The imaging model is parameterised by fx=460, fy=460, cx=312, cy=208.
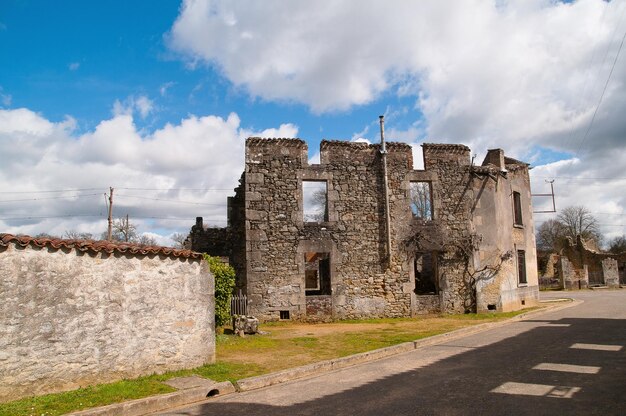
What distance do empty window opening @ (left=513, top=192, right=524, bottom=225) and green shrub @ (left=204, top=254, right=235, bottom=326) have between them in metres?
13.7

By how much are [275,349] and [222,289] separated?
3.09 meters

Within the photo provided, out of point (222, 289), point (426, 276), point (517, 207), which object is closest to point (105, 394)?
point (222, 289)

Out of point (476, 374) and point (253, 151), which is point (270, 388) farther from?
point (253, 151)

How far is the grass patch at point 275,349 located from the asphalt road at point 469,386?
97 centimetres

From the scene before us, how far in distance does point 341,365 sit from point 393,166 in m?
10.2

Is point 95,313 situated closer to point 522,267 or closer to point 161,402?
point 161,402

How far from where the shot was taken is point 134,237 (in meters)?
46.8

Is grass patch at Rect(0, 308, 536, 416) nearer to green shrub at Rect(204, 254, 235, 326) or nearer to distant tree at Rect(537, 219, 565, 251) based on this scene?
green shrub at Rect(204, 254, 235, 326)

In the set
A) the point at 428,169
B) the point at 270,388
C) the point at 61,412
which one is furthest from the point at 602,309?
the point at 61,412

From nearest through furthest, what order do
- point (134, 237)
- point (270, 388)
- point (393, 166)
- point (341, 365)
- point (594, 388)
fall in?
1. point (594, 388)
2. point (270, 388)
3. point (341, 365)
4. point (393, 166)
5. point (134, 237)

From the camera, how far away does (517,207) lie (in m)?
21.0

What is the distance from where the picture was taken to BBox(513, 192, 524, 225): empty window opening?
68.4 ft

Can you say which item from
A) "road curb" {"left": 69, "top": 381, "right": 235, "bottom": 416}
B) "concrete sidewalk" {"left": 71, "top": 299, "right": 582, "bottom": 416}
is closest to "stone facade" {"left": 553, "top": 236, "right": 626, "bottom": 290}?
"concrete sidewalk" {"left": 71, "top": 299, "right": 582, "bottom": 416}

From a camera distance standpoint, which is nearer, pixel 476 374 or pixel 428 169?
pixel 476 374
